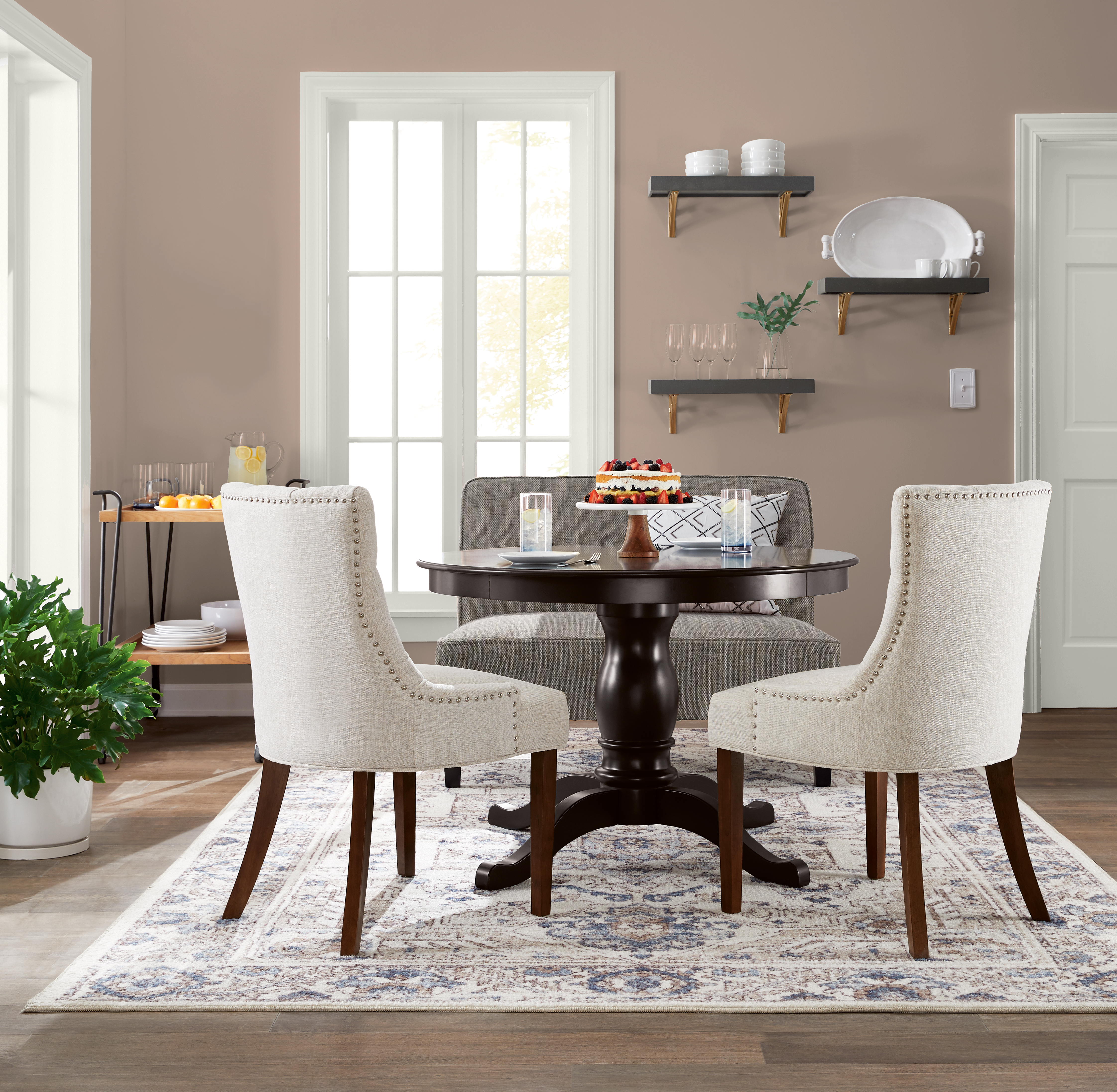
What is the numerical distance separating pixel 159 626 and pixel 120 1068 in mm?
2283

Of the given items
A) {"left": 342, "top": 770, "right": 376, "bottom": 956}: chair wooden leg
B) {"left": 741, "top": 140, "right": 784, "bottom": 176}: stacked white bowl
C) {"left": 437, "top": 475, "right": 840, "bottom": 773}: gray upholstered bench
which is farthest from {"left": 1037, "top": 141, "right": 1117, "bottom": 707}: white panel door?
{"left": 342, "top": 770, "right": 376, "bottom": 956}: chair wooden leg

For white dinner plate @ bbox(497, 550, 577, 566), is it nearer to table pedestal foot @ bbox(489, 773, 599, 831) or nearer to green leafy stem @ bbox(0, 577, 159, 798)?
table pedestal foot @ bbox(489, 773, 599, 831)

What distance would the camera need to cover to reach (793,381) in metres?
4.08

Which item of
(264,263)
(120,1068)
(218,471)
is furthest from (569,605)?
(120,1068)

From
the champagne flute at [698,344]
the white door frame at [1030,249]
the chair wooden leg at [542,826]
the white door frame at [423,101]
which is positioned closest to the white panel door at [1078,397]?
the white door frame at [1030,249]

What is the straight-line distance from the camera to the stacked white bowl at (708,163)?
13.3ft

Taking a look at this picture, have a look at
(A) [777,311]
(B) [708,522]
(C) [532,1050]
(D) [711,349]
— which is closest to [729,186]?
(A) [777,311]

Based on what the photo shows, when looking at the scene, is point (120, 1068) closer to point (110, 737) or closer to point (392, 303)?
point (110, 737)

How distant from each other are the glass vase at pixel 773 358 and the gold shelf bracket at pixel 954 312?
1.93 ft

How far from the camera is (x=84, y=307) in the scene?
12.5ft

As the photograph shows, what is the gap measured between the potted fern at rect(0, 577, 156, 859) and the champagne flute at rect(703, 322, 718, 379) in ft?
7.67

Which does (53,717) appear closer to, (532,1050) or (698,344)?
(532,1050)

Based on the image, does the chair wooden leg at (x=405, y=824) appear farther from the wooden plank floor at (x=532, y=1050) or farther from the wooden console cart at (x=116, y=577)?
the wooden console cart at (x=116, y=577)

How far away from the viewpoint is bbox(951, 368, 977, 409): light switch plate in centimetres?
419
